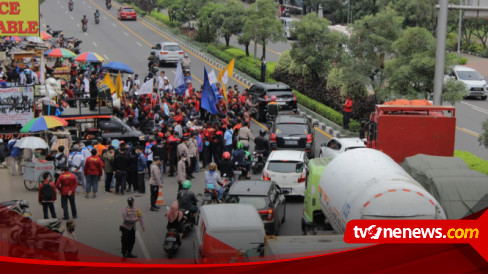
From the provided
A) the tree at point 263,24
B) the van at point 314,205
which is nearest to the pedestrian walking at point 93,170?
the van at point 314,205

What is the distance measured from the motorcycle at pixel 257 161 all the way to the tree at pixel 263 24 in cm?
2036

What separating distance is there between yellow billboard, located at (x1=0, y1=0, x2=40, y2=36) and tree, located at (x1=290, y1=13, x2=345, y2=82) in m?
15.1

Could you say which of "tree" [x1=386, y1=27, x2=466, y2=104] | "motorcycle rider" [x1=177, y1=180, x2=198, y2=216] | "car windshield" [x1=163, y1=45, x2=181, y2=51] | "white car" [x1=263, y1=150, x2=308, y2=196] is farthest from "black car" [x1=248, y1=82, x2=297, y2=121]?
"car windshield" [x1=163, y1=45, x2=181, y2=51]

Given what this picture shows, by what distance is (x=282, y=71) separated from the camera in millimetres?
37250

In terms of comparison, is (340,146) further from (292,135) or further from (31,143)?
(31,143)

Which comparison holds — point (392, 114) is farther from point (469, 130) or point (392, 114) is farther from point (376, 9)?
point (376, 9)

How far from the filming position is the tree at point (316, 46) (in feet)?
103

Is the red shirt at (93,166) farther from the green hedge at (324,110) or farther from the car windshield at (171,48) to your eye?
the car windshield at (171,48)

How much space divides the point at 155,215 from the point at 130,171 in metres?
2.17

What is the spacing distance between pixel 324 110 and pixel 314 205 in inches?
626

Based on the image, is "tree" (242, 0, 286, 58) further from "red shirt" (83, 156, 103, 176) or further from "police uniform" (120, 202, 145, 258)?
"police uniform" (120, 202, 145, 258)

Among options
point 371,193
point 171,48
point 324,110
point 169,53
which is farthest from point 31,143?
point 171,48

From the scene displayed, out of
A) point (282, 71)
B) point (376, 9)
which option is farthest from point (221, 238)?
point (376, 9)

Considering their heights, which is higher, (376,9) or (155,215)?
(376,9)
